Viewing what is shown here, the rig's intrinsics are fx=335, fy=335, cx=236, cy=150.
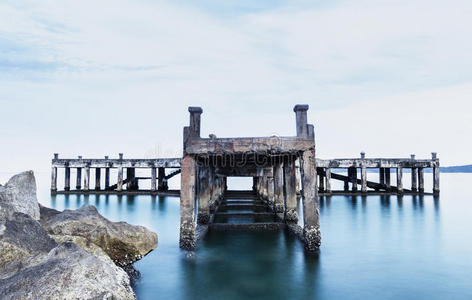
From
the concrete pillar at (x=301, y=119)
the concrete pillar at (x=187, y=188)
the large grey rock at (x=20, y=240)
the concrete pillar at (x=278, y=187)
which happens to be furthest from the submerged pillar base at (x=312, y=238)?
the concrete pillar at (x=278, y=187)

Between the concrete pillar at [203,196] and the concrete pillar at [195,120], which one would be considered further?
the concrete pillar at [203,196]

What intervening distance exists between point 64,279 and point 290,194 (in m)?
9.33

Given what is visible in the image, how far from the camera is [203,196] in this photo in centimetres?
1358

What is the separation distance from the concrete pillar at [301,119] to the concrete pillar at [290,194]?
3.62 metres

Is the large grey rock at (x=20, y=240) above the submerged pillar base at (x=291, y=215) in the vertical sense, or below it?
above

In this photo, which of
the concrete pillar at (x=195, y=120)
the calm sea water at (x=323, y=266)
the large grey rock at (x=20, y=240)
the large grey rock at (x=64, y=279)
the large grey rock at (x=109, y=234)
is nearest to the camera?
the large grey rock at (x=64, y=279)

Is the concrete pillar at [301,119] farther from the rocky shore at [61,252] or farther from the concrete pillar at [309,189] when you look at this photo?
the rocky shore at [61,252]

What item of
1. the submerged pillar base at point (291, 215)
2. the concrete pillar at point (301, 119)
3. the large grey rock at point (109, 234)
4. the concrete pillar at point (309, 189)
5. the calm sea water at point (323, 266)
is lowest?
the calm sea water at point (323, 266)

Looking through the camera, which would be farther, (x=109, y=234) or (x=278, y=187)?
(x=278, y=187)

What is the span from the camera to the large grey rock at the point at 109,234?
638 centimetres

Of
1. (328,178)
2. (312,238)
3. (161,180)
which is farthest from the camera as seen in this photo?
(161,180)

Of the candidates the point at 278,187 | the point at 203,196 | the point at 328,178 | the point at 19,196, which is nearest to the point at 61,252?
the point at 19,196

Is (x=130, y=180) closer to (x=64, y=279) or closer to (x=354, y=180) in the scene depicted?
(x=354, y=180)

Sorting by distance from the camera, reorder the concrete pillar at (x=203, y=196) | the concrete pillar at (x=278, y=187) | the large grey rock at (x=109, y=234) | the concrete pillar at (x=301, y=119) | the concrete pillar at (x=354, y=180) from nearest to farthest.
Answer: the large grey rock at (x=109, y=234) < the concrete pillar at (x=301, y=119) < the concrete pillar at (x=203, y=196) < the concrete pillar at (x=278, y=187) < the concrete pillar at (x=354, y=180)
